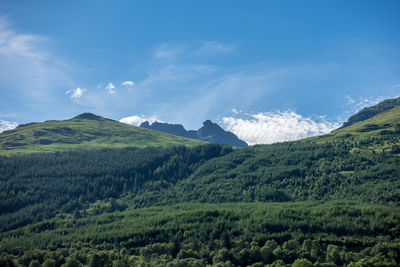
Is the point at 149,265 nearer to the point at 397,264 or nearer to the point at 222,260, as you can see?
the point at 222,260

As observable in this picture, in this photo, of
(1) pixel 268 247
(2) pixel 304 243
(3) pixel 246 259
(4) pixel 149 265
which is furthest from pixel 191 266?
(2) pixel 304 243

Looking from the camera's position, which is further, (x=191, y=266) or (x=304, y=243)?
(x=304, y=243)

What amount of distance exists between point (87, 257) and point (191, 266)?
194ft

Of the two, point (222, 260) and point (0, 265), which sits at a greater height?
point (0, 265)

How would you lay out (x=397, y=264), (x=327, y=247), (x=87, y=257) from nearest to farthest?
1. (x=397, y=264)
2. (x=87, y=257)
3. (x=327, y=247)

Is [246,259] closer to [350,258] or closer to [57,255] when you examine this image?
[350,258]

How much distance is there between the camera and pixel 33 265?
17338 centimetres

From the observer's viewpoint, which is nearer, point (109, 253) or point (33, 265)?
point (33, 265)

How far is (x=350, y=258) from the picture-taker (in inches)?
7008

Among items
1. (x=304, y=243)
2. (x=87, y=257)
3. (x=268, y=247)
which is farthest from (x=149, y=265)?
(x=304, y=243)

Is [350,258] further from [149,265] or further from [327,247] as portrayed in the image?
[149,265]

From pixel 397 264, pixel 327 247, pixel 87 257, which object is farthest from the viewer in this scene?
pixel 327 247

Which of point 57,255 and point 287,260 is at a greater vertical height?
point 57,255

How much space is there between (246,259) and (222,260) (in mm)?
13824
